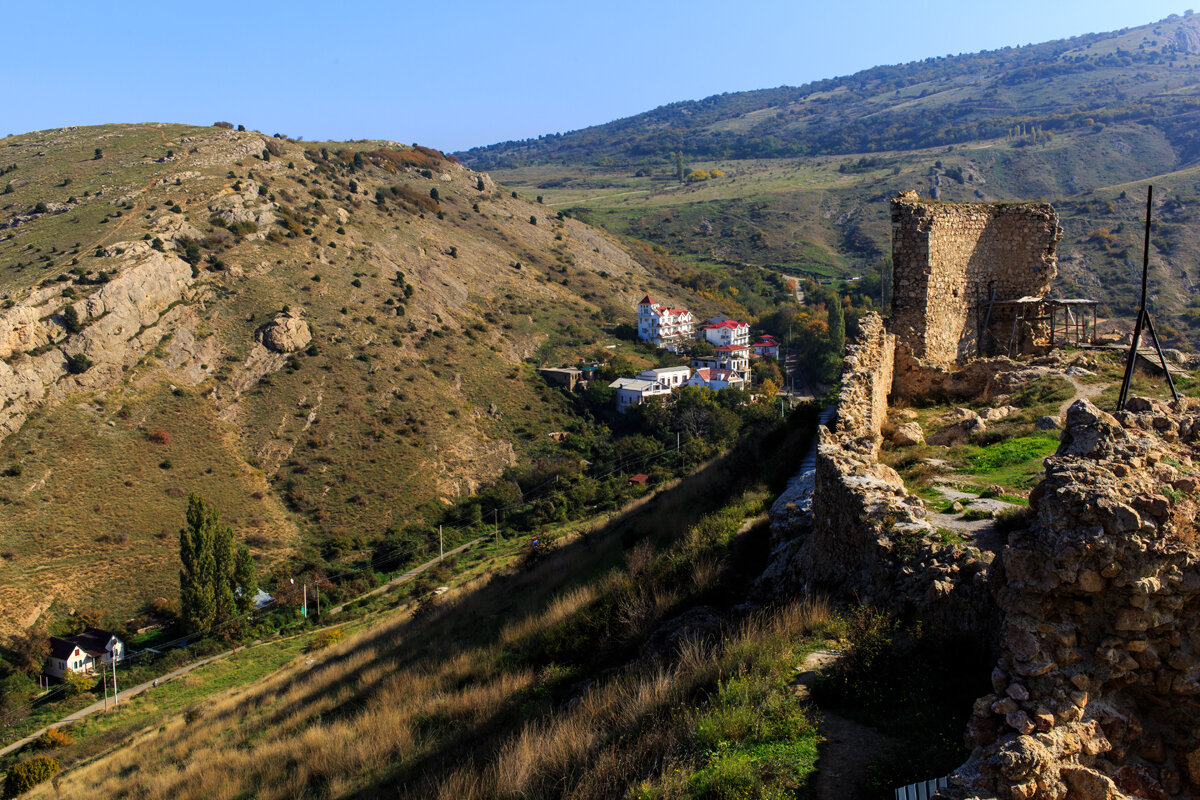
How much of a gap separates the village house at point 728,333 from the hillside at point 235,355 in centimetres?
1008

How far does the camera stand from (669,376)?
2566 inches

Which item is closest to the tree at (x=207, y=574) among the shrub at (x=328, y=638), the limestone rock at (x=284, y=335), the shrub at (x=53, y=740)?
the shrub at (x=328, y=638)

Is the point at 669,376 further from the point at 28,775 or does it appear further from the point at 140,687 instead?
the point at 28,775

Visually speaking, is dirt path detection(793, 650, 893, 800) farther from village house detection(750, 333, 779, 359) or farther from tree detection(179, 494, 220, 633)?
village house detection(750, 333, 779, 359)

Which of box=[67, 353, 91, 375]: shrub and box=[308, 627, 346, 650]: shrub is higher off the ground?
box=[67, 353, 91, 375]: shrub

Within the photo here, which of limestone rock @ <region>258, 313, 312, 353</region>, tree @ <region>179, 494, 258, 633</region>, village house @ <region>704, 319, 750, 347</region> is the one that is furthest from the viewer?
village house @ <region>704, 319, 750, 347</region>

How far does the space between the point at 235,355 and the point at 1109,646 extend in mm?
55681

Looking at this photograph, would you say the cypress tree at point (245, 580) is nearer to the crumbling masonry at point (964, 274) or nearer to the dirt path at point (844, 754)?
the crumbling masonry at point (964, 274)

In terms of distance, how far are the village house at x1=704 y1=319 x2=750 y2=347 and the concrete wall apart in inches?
2461

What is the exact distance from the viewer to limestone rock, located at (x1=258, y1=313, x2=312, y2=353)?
173 feet

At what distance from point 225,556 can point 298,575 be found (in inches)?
161

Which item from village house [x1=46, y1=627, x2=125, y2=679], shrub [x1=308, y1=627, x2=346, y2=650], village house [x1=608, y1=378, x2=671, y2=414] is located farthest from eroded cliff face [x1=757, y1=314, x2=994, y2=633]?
village house [x1=608, y1=378, x2=671, y2=414]

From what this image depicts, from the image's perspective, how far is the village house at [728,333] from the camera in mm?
75500

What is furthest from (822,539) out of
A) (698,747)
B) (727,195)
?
(727,195)
